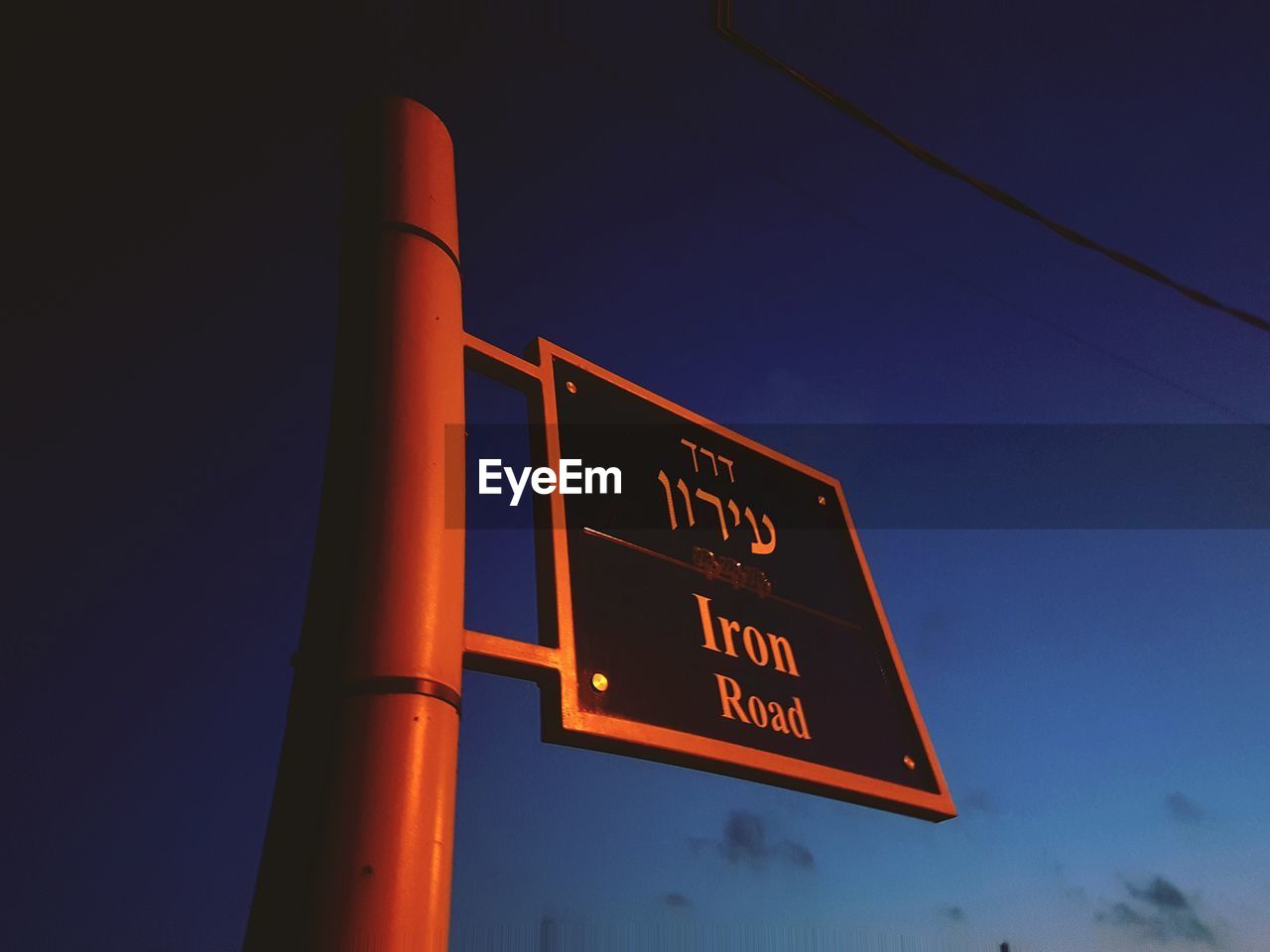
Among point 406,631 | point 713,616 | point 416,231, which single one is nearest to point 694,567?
point 713,616

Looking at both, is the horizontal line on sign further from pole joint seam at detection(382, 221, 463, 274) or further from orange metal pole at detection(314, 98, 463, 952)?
pole joint seam at detection(382, 221, 463, 274)

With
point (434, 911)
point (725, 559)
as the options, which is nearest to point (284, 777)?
point (434, 911)

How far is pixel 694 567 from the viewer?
220 cm

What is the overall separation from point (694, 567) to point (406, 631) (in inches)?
37.2

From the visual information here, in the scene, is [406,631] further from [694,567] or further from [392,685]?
[694,567]

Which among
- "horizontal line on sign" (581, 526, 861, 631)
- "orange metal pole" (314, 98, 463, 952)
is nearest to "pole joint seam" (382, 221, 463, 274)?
"orange metal pole" (314, 98, 463, 952)

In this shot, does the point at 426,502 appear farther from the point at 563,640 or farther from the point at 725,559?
the point at 725,559

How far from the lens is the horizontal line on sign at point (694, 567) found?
202cm

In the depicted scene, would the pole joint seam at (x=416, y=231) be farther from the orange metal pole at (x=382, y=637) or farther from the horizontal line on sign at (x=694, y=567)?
the horizontal line on sign at (x=694, y=567)

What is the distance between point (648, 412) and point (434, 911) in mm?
1437

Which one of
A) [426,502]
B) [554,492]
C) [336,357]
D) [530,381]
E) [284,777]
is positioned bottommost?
[284,777]

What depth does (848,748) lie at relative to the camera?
7.30 ft

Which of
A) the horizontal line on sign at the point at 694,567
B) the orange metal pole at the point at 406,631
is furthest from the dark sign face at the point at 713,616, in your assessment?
the orange metal pole at the point at 406,631

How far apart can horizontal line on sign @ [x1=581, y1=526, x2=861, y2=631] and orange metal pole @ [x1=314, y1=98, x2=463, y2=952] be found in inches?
18.0
